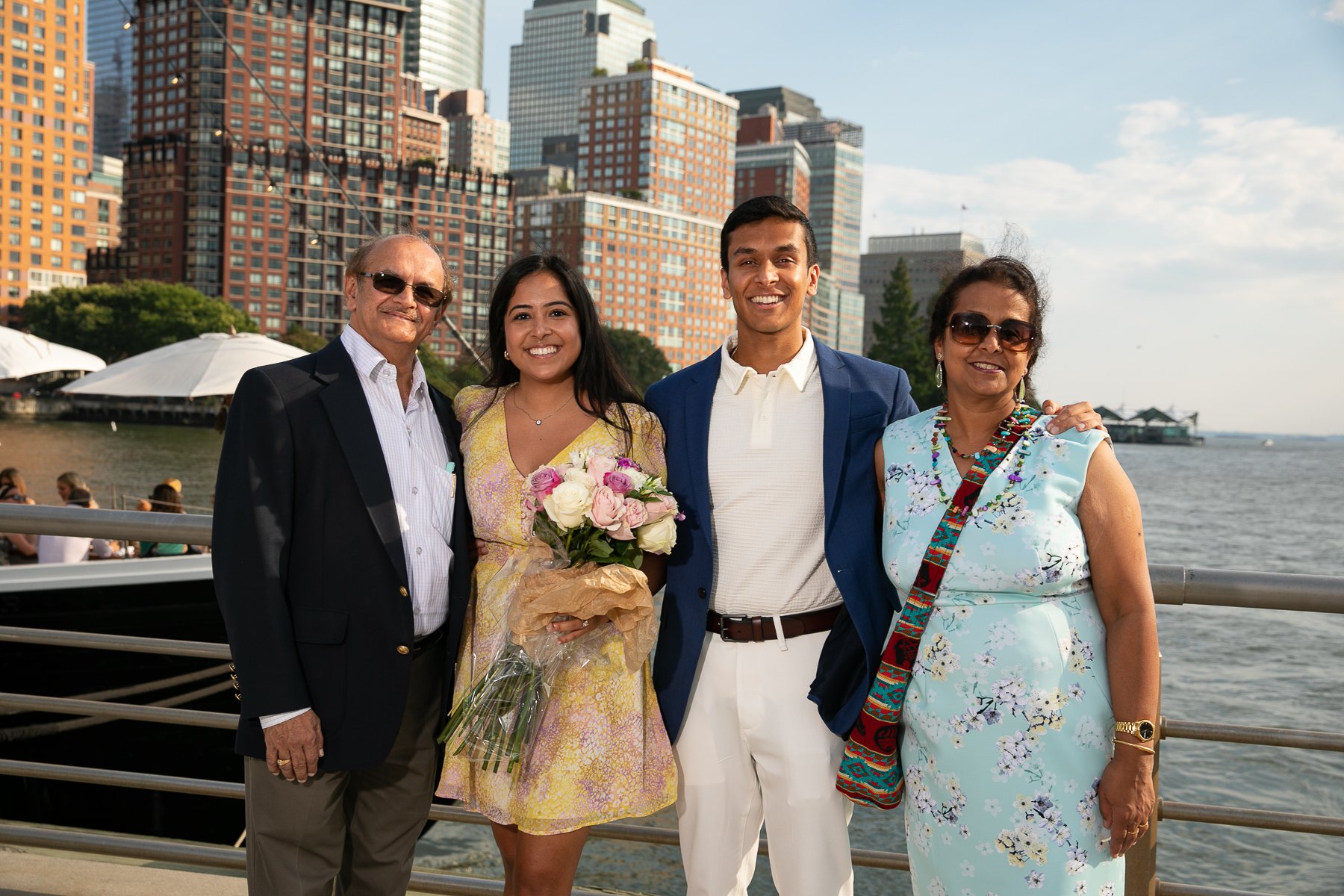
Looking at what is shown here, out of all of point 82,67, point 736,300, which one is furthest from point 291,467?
point 82,67

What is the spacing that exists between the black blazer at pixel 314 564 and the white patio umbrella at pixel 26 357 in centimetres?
960

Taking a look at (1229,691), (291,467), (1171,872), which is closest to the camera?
(291,467)

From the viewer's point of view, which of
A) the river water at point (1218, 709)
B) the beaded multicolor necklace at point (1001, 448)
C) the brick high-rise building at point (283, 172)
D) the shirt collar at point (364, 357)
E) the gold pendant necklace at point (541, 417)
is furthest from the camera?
the brick high-rise building at point (283, 172)

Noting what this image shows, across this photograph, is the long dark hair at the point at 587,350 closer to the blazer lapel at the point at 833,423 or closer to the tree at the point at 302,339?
the blazer lapel at the point at 833,423

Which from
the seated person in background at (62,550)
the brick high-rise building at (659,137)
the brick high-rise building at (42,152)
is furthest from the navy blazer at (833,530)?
the brick high-rise building at (659,137)

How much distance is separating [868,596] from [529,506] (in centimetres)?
84

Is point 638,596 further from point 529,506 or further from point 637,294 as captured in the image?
point 637,294

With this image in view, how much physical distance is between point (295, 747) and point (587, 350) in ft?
3.99

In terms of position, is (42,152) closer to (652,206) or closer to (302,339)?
(302,339)

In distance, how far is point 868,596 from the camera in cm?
258

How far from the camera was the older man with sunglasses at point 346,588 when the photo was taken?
235 cm

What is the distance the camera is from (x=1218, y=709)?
18.4 metres

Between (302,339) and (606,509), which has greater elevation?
(302,339)

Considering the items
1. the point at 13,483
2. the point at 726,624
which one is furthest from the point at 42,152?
the point at 726,624
